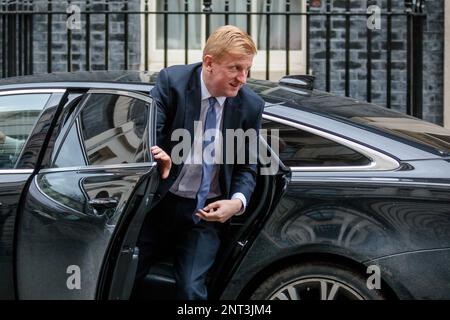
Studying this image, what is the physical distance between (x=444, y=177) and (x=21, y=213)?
6.39 ft

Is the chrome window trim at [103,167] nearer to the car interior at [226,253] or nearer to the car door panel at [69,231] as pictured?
the car door panel at [69,231]

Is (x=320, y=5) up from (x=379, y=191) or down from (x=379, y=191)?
up

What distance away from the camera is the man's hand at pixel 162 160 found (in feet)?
14.1

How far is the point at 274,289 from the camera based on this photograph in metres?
4.62

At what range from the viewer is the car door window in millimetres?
4617

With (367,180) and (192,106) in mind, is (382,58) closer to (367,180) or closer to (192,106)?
(367,180)

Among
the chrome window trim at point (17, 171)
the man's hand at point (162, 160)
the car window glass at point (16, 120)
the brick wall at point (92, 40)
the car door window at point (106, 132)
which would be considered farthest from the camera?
the brick wall at point (92, 40)

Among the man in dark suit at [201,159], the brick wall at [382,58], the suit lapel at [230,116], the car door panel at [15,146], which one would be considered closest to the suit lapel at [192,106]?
the man in dark suit at [201,159]

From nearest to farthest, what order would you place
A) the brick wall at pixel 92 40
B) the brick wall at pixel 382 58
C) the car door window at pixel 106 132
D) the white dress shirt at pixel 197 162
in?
1. the white dress shirt at pixel 197 162
2. the car door window at pixel 106 132
3. the brick wall at pixel 382 58
4. the brick wall at pixel 92 40

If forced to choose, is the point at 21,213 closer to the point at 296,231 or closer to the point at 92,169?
the point at 92,169

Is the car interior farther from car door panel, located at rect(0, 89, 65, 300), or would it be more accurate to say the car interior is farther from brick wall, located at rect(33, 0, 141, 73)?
brick wall, located at rect(33, 0, 141, 73)

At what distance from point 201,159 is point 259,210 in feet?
1.23

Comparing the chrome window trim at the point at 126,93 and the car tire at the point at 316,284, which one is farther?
the chrome window trim at the point at 126,93
